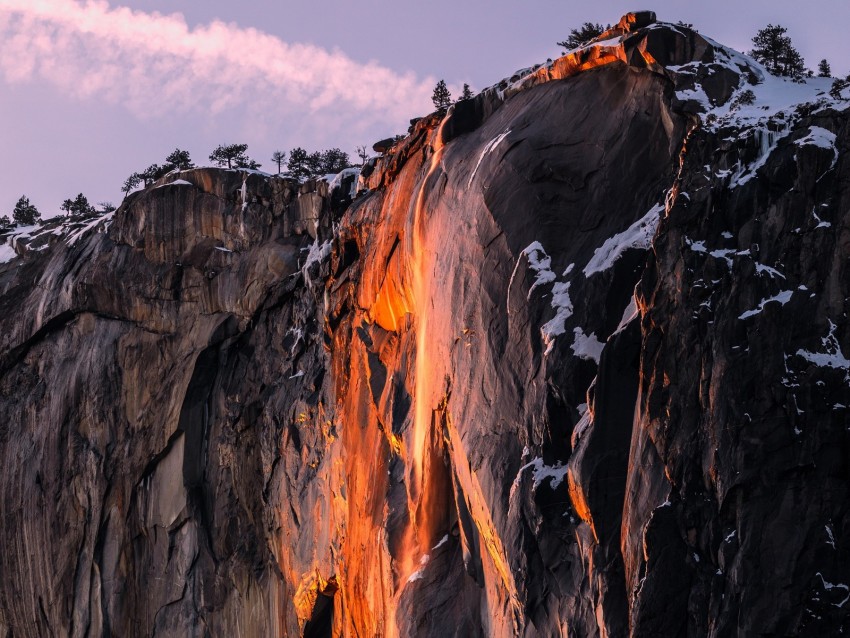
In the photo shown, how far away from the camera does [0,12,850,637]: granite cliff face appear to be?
68.6ft

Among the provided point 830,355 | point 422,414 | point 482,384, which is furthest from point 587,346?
point 422,414

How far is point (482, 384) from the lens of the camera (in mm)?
27406

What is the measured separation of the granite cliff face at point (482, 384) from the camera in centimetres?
2092

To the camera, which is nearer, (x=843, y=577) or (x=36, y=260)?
(x=843, y=577)

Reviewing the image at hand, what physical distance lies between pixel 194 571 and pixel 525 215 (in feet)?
81.0


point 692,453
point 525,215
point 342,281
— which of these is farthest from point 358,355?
point 692,453

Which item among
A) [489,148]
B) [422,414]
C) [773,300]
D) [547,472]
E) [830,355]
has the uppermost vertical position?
[489,148]

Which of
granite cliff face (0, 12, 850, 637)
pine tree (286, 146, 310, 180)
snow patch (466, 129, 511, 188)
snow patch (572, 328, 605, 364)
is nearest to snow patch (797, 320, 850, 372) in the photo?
granite cliff face (0, 12, 850, 637)

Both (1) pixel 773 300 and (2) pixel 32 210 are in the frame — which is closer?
(1) pixel 773 300

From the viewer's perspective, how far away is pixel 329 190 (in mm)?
44438

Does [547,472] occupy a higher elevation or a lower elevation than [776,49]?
lower

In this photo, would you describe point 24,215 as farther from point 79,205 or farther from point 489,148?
point 489,148

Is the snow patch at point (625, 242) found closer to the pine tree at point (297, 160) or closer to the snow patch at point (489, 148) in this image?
the snow patch at point (489, 148)

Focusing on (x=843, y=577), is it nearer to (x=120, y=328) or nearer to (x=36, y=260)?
(x=120, y=328)
